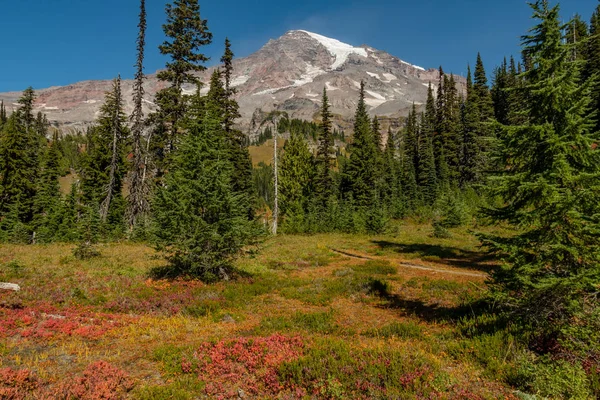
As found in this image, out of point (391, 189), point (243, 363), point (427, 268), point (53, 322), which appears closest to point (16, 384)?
point (243, 363)

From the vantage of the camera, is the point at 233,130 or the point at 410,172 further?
the point at 410,172

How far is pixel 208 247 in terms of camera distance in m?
14.9

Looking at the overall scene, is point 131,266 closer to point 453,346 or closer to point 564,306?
point 453,346

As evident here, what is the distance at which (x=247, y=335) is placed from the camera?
9.62 metres

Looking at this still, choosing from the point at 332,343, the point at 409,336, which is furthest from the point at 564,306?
the point at 332,343

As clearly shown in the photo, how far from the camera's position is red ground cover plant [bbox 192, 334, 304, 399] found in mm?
6371

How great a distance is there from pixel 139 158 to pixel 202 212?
68.7 ft

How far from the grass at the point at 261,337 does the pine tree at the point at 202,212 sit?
1351 mm

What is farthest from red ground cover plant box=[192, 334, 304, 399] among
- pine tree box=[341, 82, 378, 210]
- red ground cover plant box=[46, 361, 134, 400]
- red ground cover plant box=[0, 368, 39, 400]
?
pine tree box=[341, 82, 378, 210]

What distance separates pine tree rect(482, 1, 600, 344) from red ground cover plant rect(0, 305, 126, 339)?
428 inches

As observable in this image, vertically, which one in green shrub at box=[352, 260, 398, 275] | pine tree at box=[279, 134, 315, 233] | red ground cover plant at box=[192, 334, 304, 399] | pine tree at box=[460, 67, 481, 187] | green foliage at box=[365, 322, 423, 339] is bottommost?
green shrub at box=[352, 260, 398, 275]

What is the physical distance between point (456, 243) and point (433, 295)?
16118mm

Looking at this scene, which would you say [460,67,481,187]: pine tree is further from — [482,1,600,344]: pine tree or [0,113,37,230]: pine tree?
[0,113,37,230]: pine tree

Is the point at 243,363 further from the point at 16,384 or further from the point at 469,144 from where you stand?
the point at 469,144
